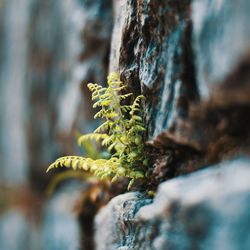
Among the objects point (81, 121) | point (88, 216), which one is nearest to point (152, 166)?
point (88, 216)

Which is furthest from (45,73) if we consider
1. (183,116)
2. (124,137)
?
(183,116)

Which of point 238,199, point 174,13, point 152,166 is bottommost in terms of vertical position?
point 238,199

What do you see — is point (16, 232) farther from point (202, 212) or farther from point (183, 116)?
point (202, 212)

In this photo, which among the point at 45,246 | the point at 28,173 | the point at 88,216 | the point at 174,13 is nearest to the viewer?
the point at 174,13

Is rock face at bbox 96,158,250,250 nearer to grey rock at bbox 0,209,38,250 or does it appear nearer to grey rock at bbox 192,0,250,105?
grey rock at bbox 192,0,250,105

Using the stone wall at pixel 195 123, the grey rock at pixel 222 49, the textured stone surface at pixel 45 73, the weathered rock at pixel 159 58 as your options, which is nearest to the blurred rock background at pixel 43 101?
the textured stone surface at pixel 45 73

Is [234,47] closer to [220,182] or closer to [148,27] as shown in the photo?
[220,182]

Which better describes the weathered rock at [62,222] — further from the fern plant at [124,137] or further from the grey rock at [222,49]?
the grey rock at [222,49]

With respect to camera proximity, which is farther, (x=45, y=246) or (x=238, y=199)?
(x=45, y=246)
